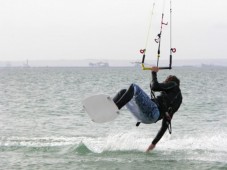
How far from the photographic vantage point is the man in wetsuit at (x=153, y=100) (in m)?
9.95

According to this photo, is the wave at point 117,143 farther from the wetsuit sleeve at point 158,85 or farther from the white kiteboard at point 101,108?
the wetsuit sleeve at point 158,85

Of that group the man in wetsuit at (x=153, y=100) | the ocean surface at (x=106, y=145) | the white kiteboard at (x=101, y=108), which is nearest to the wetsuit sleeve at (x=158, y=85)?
the man in wetsuit at (x=153, y=100)

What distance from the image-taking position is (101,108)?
10.1 metres

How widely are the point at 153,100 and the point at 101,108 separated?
3.53 feet

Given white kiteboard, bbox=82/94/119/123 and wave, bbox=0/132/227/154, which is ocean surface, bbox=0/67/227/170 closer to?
wave, bbox=0/132/227/154

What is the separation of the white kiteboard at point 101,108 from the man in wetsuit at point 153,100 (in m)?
0.12

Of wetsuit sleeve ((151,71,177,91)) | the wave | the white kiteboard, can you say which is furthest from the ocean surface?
wetsuit sleeve ((151,71,177,91))

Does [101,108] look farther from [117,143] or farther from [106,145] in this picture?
[117,143]

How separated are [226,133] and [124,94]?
6777 mm

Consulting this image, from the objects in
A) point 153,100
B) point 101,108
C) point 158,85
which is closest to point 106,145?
point 153,100

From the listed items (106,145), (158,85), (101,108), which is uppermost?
(158,85)

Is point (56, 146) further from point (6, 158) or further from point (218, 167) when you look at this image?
point (218, 167)

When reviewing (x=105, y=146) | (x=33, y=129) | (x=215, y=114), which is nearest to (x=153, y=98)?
(x=105, y=146)

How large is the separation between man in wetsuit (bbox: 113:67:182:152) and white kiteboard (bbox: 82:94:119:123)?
0.12 m
